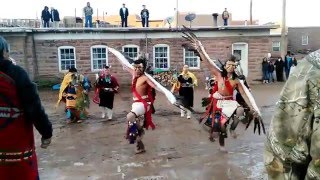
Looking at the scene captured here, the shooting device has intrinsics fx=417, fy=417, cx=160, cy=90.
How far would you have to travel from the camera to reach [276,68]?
80.8 feet

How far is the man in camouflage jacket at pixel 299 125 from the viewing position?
68.2 inches

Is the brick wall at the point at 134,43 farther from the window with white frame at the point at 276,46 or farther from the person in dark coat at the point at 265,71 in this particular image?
the window with white frame at the point at 276,46

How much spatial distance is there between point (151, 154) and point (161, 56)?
15.6 meters

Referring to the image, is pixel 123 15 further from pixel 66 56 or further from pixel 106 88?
pixel 106 88

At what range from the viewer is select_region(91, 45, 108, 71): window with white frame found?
22.6 m

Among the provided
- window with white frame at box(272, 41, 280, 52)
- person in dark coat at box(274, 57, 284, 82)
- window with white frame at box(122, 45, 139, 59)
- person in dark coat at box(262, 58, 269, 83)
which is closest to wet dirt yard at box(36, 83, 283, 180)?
window with white frame at box(122, 45, 139, 59)

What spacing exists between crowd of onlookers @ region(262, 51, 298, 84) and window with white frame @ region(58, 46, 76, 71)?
10574 mm

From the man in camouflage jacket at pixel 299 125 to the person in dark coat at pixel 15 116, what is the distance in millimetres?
2354

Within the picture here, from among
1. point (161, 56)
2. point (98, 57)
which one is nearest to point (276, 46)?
point (161, 56)

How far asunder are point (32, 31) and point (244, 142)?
52.6ft

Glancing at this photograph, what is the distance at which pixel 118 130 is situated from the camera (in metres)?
10.7

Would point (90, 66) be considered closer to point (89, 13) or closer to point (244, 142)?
point (89, 13)

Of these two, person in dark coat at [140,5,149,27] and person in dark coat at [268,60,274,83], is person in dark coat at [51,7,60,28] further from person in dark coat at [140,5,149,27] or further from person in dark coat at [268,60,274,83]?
person in dark coat at [268,60,274,83]

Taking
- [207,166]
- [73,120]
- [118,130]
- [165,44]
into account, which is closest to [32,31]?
[165,44]
